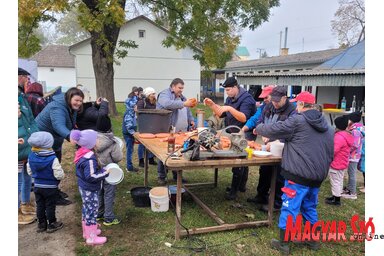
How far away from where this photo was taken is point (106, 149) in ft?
11.4

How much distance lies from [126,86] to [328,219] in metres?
21.7

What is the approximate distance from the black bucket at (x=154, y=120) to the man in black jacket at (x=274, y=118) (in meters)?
1.44

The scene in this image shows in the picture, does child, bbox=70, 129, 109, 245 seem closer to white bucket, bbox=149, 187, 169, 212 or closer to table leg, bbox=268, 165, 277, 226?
white bucket, bbox=149, 187, 169, 212

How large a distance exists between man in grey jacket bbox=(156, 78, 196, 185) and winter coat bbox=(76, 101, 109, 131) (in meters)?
0.94

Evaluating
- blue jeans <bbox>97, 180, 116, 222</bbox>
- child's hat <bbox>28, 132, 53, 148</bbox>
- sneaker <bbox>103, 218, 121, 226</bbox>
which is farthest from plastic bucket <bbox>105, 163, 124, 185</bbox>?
child's hat <bbox>28, 132, 53, 148</bbox>

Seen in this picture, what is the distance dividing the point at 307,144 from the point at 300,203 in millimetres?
659

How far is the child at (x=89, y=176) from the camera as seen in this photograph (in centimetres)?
307

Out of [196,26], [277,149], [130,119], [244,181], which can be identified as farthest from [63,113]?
[196,26]

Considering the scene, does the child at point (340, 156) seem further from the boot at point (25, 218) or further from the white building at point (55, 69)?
the white building at point (55, 69)

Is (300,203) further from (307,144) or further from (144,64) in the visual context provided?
(144,64)

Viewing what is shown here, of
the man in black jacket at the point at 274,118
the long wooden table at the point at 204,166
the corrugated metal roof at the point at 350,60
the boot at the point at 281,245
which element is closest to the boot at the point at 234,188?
the man in black jacket at the point at 274,118

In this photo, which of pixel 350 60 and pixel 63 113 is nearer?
pixel 63 113

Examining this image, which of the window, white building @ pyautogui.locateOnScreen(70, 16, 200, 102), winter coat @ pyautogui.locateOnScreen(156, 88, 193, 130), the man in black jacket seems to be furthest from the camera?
the window

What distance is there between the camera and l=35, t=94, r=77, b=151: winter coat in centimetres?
380
